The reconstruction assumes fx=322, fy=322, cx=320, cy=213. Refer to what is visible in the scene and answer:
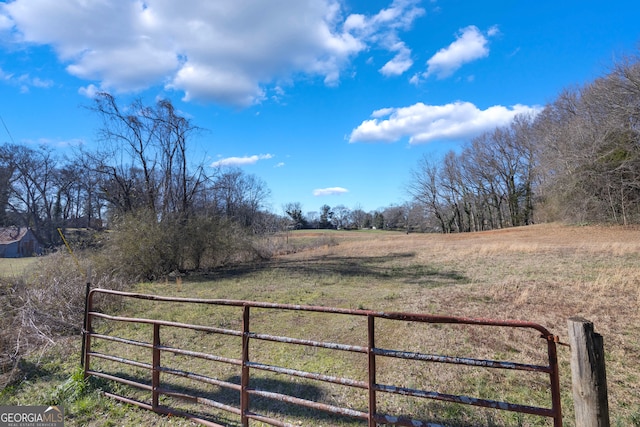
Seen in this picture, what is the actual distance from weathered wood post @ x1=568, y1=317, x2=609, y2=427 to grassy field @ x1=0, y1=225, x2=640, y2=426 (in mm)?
1441

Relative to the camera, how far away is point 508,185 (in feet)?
149

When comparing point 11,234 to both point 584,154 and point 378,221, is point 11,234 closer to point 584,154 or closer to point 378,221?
point 584,154

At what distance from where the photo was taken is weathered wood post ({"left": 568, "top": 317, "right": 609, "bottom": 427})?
204 centimetres

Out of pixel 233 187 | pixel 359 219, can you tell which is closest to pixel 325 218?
pixel 359 219

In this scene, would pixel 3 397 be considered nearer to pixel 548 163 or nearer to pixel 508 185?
pixel 548 163

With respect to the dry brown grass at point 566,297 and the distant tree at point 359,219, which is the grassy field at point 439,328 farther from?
the distant tree at point 359,219

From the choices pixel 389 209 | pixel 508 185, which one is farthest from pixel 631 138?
pixel 389 209

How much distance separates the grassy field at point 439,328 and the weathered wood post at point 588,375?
4.73 ft

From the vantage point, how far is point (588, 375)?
2.07 meters

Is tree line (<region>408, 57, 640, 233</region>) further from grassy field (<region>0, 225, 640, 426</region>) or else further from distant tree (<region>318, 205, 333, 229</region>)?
distant tree (<region>318, 205, 333, 229</region>)

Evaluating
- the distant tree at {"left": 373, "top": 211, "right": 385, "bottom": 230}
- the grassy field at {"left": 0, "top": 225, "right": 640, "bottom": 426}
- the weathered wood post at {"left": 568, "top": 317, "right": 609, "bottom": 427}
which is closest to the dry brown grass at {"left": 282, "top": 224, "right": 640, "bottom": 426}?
the grassy field at {"left": 0, "top": 225, "right": 640, "bottom": 426}

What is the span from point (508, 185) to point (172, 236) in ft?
149

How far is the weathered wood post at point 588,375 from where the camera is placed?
204cm

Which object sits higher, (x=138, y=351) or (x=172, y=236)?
(x=172, y=236)
